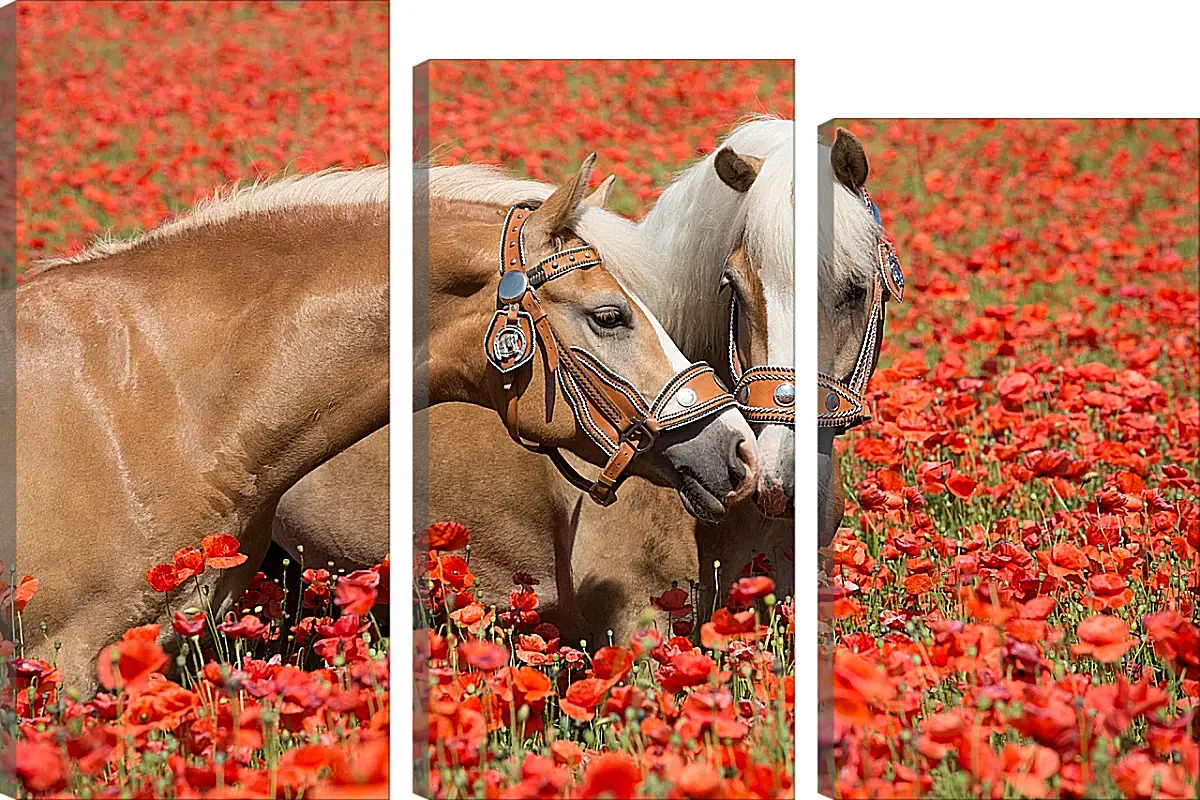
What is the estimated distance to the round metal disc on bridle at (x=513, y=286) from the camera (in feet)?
8.50

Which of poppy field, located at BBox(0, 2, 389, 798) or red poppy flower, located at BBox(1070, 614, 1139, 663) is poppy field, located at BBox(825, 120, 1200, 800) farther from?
poppy field, located at BBox(0, 2, 389, 798)

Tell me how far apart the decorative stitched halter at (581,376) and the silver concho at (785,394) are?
87mm

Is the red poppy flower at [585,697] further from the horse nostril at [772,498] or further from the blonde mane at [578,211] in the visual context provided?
the blonde mane at [578,211]

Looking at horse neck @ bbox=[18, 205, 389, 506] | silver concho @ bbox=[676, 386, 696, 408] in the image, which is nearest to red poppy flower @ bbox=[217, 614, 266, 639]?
horse neck @ bbox=[18, 205, 389, 506]

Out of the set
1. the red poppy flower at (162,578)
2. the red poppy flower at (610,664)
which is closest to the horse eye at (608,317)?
the red poppy flower at (610,664)

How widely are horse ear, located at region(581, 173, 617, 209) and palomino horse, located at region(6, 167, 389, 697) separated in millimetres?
392

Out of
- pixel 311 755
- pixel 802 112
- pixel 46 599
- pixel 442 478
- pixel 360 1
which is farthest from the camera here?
pixel 360 1

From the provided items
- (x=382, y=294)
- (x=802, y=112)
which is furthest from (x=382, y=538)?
(x=802, y=112)

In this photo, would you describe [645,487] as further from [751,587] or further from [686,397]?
[751,587]

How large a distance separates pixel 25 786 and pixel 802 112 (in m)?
1.85

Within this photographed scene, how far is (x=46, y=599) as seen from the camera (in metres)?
2.68

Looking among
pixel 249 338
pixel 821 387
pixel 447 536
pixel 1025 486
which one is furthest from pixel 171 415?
pixel 1025 486

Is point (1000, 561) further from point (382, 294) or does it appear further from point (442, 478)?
point (382, 294)

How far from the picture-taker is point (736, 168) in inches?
108
